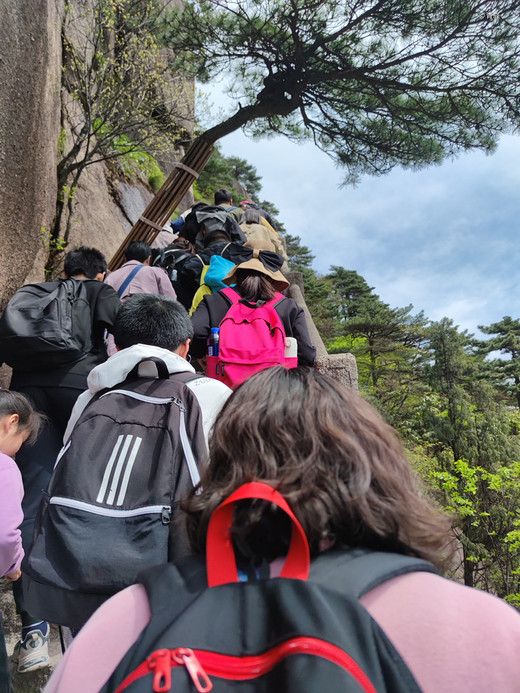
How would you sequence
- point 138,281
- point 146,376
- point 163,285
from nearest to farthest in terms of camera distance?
point 146,376
point 138,281
point 163,285

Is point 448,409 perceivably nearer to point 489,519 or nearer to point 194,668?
point 489,519

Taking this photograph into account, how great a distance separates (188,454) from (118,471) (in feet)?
0.73

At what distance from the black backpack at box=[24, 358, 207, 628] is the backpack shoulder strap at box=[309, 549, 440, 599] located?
75cm

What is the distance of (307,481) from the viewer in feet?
2.71

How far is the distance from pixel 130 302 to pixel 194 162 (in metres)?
6.49

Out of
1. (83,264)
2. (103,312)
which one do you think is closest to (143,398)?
(103,312)

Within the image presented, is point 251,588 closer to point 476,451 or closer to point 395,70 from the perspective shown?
point 395,70

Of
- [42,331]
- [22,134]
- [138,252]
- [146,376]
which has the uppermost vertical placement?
[22,134]

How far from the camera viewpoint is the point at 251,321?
3.09 m

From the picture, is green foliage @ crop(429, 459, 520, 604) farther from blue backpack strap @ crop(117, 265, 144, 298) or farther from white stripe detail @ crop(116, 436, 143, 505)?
white stripe detail @ crop(116, 436, 143, 505)

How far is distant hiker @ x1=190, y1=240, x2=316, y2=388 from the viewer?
118 inches

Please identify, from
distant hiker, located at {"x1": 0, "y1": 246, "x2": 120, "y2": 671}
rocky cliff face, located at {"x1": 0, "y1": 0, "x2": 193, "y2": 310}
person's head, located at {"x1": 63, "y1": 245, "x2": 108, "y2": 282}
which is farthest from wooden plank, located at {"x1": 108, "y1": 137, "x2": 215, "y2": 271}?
distant hiker, located at {"x1": 0, "y1": 246, "x2": 120, "y2": 671}

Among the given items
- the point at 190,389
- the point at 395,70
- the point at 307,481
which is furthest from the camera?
the point at 395,70

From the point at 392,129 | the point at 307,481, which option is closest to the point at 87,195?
the point at 392,129
